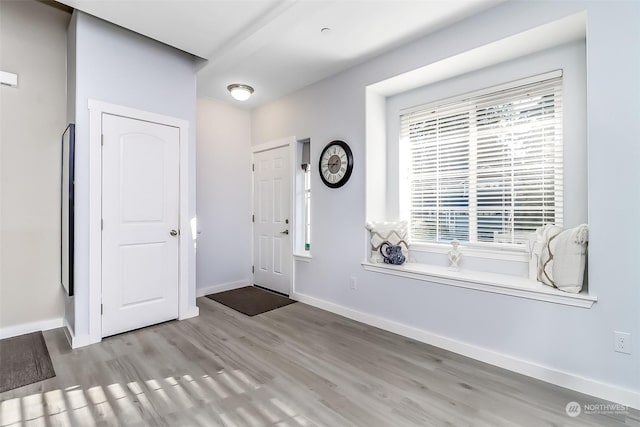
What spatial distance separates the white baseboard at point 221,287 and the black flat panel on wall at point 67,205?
1525 mm

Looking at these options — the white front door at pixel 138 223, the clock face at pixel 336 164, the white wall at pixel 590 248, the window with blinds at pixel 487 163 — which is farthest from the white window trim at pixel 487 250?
the white front door at pixel 138 223

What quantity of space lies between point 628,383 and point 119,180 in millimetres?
4091

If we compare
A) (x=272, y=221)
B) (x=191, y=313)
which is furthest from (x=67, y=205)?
(x=272, y=221)

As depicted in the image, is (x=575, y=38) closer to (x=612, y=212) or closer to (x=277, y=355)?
(x=612, y=212)

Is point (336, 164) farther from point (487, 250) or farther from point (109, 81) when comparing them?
point (109, 81)

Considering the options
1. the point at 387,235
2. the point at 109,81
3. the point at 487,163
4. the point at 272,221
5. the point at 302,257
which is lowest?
the point at 302,257

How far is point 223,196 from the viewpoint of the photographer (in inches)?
176

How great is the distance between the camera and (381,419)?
1772 mm

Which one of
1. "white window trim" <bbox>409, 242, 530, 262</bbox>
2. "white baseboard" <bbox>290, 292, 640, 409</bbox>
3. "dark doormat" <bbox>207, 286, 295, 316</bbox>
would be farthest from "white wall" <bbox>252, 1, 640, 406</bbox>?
"dark doormat" <bbox>207, 286, 295, 316</bbox>

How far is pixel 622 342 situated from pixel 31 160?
16.0 feet

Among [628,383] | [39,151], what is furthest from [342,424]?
[39,151]

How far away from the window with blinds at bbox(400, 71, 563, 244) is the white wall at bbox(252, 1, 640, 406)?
49 centimetres

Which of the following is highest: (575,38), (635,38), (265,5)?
(265,5)

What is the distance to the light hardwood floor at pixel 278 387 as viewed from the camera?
1780 mm
